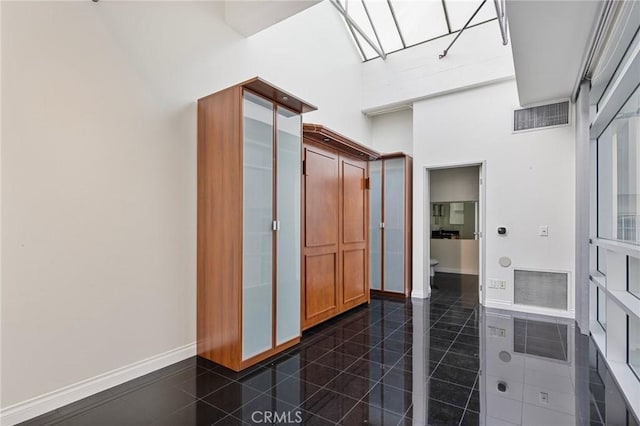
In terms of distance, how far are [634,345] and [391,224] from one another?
3.04m

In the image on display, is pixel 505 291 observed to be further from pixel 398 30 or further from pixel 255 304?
pixel 398 30

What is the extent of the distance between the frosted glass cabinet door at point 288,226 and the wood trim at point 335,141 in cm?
25

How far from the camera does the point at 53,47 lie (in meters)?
2.03

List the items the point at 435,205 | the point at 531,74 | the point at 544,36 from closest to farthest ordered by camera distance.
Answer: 1. the point at 544,36
2. the point at 531,74
3. the point at 435,205

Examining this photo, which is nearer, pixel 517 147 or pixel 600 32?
pixel 600 32

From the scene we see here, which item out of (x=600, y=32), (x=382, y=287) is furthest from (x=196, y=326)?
(x=600, y=32)

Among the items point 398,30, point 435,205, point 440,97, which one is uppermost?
point 398,30

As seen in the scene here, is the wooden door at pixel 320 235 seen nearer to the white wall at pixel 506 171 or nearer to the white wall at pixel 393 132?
the white wall at pixel 506 171

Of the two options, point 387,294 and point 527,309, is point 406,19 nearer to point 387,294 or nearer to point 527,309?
point 387,294

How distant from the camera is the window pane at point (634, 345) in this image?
234 cm

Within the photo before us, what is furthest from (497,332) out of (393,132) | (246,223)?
(393,132)

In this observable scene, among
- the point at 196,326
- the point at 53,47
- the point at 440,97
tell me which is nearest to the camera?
the point at 53,47

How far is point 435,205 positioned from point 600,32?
453 cm

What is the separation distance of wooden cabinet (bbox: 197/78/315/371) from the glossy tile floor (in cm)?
28
